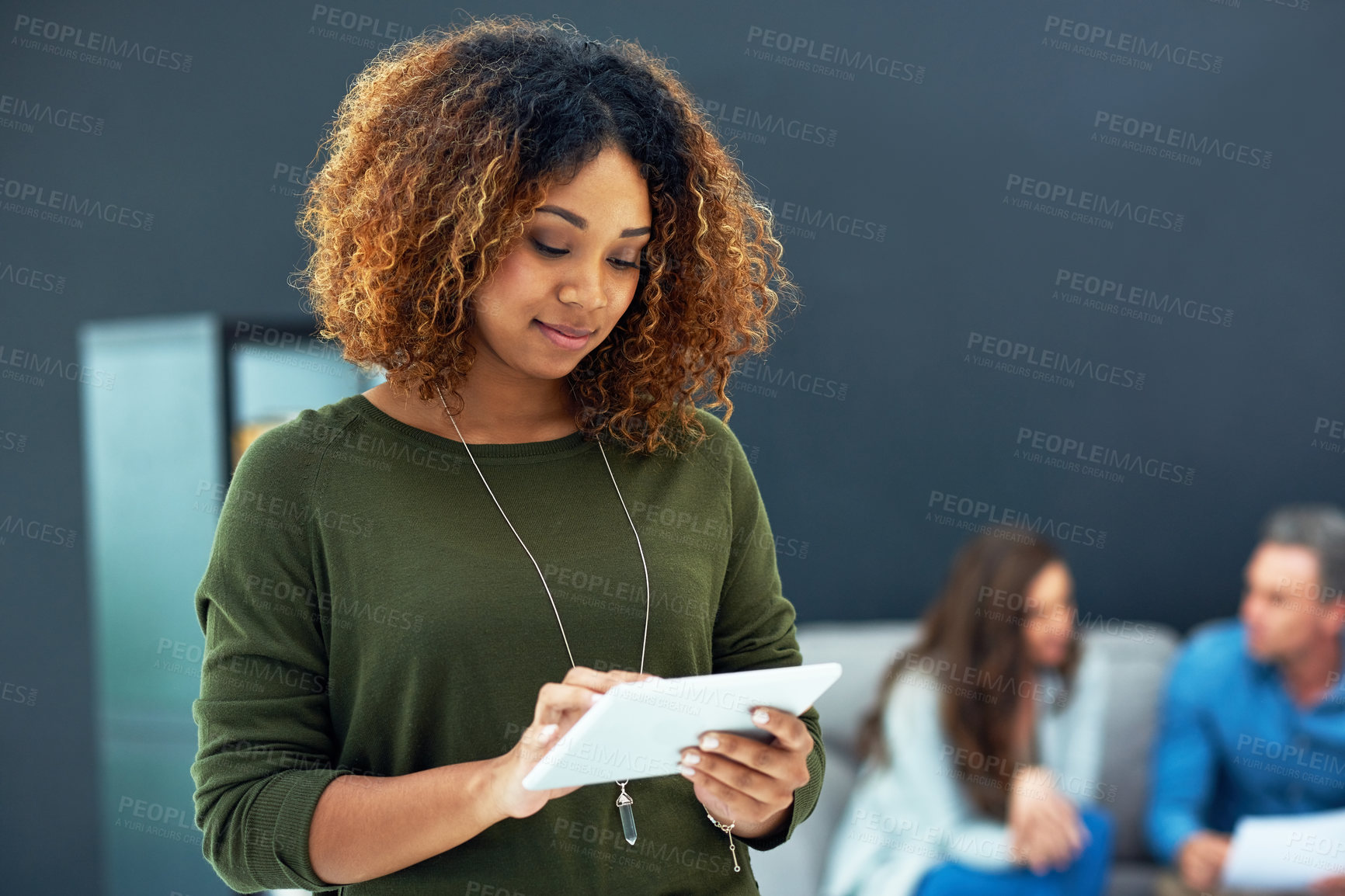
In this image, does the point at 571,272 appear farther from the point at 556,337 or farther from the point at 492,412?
the point at 492,412

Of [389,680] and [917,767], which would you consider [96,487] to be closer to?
[917,767]

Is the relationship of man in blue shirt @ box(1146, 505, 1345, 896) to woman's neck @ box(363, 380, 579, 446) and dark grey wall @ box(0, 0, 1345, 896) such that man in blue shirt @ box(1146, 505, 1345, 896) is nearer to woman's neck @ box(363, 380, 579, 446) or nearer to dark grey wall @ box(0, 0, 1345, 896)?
dark grey wall @ box(0, 0, 1345, 896)

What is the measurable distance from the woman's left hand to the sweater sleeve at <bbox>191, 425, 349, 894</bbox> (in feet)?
1.08

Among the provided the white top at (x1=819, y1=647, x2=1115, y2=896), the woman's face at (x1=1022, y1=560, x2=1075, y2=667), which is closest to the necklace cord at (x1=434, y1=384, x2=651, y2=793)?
the white top at (x1=819, y1=647, x2=1115, y2=896)

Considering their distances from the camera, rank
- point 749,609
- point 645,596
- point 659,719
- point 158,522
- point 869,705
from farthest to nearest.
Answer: point 158,522 < point 869,705 < point 749,609 < point 645,596 < point 659,719

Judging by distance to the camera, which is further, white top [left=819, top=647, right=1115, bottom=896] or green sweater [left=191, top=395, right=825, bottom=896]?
white top [left=819, top=647, right=1115, bottom=896]

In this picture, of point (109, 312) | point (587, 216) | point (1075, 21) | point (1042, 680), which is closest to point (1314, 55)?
point (1075, 21)

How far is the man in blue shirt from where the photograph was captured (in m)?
2.55

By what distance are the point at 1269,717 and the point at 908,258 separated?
156cm

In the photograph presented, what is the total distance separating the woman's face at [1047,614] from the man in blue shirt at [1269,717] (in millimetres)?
381

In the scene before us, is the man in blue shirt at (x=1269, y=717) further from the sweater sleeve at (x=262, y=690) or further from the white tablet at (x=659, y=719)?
the sweater sleeve at (x=262, y=690)

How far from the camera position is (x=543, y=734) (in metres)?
A: 0.85

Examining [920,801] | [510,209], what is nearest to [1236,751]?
[920,801]

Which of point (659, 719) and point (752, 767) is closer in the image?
point (659, 719)
